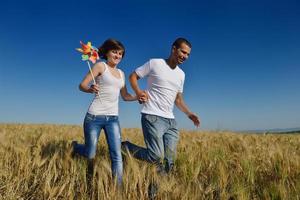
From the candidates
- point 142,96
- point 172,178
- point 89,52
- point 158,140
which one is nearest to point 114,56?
point 89,52

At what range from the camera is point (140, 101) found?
3.78m

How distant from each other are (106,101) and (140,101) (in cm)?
39

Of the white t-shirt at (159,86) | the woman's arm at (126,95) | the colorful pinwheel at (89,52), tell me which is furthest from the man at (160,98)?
the colorful pinwheel at (89,52)

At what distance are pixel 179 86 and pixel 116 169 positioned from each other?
1.36m

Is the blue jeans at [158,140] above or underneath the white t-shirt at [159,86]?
underneath

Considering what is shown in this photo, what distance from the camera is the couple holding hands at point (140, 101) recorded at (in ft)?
11.7

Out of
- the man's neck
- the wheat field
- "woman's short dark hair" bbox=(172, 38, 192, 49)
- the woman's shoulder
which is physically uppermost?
"woman's short dark hair" bbox=(172, 38, 192, 49)

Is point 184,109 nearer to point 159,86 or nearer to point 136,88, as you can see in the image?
point 159,86

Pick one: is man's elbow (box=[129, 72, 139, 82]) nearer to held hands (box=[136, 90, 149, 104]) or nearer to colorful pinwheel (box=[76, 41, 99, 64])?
held hands (box=[136, 90, 149, 104])

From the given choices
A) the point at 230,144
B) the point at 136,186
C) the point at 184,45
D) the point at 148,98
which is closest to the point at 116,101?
the point at 148,98

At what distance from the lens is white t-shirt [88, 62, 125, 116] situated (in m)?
3.65

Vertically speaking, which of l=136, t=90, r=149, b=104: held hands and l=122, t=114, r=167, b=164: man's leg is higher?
l=136, t=90, r=149, b=104: held hands

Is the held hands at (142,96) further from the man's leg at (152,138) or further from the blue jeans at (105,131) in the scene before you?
the blue jeans at (105,131)

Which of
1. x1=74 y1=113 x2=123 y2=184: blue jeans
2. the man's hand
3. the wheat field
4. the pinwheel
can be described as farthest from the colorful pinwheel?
the man's hand
